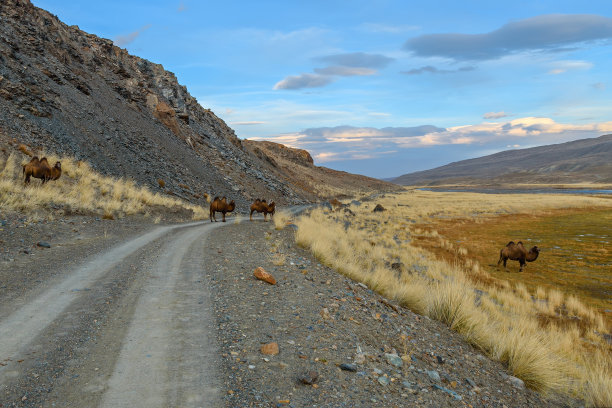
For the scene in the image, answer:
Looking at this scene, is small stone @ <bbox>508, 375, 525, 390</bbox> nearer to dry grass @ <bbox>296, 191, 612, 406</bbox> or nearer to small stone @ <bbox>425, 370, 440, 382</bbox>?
dry grass @ <bbox>296, 191, 612, 406</bbox>

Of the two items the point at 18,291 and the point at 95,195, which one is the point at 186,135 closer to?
the point at 95,195

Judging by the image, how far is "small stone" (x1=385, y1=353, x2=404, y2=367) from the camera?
5.29 metres

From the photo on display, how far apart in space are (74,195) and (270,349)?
17590 millimetres

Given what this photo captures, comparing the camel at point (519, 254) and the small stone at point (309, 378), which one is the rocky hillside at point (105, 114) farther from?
the camel at point (519, 254)

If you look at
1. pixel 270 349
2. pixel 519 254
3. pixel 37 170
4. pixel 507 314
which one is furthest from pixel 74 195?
pixel 519 254

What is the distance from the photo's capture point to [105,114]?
3475 cm

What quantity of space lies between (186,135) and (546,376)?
152ft

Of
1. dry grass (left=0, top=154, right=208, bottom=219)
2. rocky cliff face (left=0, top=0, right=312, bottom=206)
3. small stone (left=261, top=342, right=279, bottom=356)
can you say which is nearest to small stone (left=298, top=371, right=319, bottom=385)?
small stone (left=261, top=342, right=279, bottom=356)

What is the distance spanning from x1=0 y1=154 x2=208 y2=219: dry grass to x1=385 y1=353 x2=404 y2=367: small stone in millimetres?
14971

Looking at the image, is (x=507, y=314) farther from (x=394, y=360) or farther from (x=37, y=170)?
(x=37, y=170)

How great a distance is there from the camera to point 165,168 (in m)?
34.5

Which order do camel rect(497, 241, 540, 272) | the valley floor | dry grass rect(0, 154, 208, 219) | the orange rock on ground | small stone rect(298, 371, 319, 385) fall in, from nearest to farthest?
the valley floor, small stone rect(298, 371, 319, 385), the orange rock on ground, dry grass rect(0, 154, 208, 219), camel rect(497, 241, 540, 272)

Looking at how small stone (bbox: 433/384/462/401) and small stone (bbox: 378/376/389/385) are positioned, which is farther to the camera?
small stone (bbox: 433/384/462/401)

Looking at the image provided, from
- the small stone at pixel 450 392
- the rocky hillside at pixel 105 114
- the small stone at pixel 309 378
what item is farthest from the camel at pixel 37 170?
the small stone at pixel 450 392
